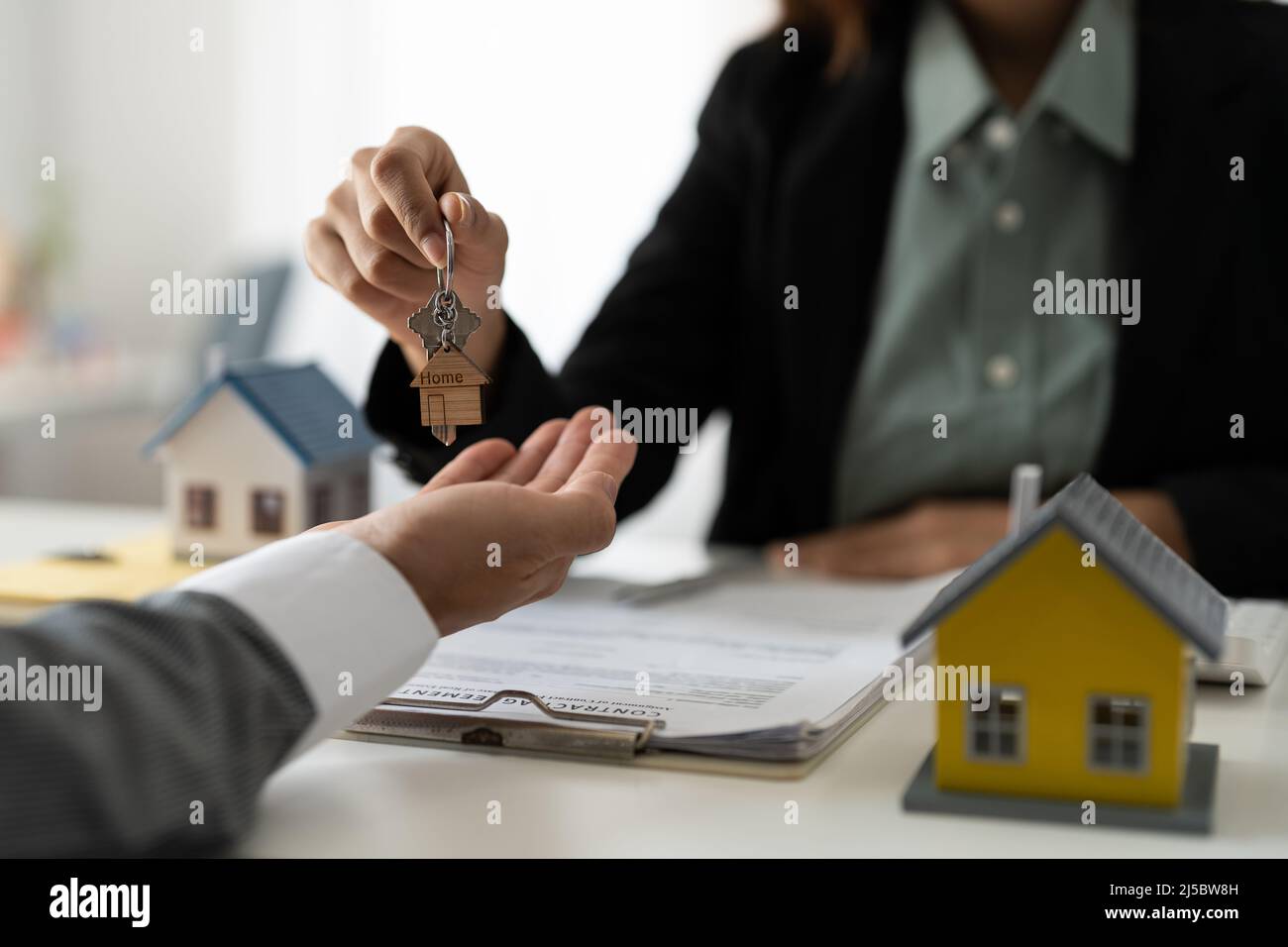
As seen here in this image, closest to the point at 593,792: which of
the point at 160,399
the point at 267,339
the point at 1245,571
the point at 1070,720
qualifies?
the point at 1070,720

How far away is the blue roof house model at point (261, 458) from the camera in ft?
3.10

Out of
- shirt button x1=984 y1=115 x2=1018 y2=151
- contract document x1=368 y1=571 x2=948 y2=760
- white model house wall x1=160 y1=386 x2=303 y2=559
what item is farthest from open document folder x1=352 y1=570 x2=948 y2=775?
shirt button x1=984 y1=115 x2=1018 y2=151

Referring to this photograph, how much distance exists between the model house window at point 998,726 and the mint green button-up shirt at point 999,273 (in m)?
0.67

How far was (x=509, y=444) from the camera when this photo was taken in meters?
0.70

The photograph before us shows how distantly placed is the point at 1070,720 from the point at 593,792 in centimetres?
20

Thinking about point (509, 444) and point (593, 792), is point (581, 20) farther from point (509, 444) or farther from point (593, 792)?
point (593, 792)

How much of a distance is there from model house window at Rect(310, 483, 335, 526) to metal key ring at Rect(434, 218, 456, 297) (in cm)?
32

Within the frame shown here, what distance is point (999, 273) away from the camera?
3.83 feet

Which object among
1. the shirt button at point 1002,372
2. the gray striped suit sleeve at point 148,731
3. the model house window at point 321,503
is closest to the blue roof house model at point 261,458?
the model house window at point 321,503

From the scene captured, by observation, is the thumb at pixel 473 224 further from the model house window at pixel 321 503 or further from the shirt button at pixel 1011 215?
the shirt button at pixel 1011 215
